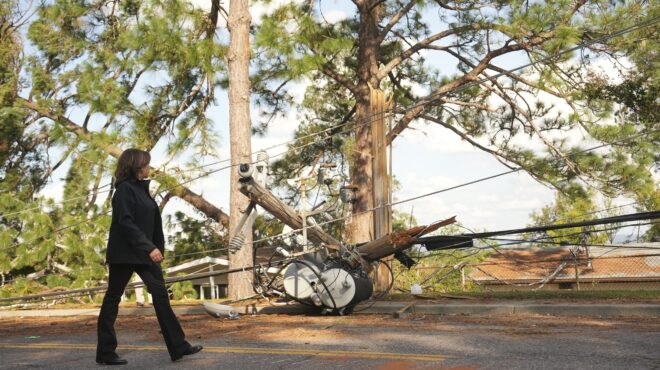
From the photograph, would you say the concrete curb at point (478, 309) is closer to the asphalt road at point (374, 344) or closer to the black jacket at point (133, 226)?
the asphalt road at point (374, 344)

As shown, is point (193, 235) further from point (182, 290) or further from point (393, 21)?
point (393, 21)

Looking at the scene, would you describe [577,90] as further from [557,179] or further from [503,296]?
[503,296]

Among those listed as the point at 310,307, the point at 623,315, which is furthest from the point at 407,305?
the point at 623,315

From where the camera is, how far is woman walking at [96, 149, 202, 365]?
6.21 meters

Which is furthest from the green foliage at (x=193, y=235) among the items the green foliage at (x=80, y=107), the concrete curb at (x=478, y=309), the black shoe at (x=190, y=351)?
the black shoe at (x=190, y=351)

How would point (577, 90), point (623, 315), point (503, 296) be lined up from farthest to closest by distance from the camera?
point (577, 90) → point (503, 296) → point (623, 315)

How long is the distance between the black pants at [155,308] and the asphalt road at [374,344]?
172 millimetres

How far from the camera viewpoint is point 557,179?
19.0m

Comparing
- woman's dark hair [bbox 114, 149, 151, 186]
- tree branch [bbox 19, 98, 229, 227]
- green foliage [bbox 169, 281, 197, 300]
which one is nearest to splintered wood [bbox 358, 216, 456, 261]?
woman's dark hair [bbox 114, 149, 151, 186]

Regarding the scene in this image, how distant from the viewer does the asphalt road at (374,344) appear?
566 centimetres

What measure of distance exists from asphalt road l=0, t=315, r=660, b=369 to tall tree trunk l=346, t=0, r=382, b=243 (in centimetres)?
893

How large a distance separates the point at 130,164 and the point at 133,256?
28.9 inches

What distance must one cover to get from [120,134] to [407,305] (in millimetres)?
11002

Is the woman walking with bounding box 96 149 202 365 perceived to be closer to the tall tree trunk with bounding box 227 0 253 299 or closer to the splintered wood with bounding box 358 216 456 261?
the splintered wood with bounding box 358 216 456 261
